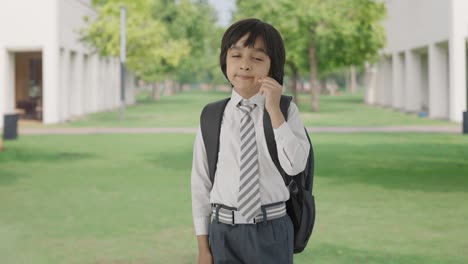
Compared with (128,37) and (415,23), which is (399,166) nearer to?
(128,37)

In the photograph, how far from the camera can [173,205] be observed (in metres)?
11.0

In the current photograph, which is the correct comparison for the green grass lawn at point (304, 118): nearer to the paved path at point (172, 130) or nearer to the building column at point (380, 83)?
the paved path at point (172, 130)

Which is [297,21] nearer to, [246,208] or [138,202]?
[138,202]

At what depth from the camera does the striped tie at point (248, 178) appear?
350cm

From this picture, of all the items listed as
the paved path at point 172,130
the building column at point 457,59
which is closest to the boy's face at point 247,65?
the paved path at point 172,130

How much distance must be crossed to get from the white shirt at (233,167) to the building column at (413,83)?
40.4 meters

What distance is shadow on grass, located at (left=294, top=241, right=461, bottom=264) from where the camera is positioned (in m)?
7.44

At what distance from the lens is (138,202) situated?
1120 centimetres

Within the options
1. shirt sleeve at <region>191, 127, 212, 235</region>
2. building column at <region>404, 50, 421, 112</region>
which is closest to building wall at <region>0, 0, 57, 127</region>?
building column at <region>404, 50, 421, 112</region>

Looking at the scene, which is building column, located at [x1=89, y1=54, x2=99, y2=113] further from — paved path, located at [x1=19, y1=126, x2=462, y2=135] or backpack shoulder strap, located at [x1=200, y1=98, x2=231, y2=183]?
backpack shoulder strap, located at [x1=200, y1=98, x2=231, y2=183]

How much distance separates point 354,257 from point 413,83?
1452 inches

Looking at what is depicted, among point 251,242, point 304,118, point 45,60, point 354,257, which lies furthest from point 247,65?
point 304,118

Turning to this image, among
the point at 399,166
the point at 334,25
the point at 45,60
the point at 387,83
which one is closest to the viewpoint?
the point at 399,166

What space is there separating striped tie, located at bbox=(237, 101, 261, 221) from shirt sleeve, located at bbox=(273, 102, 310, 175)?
0.14 m
